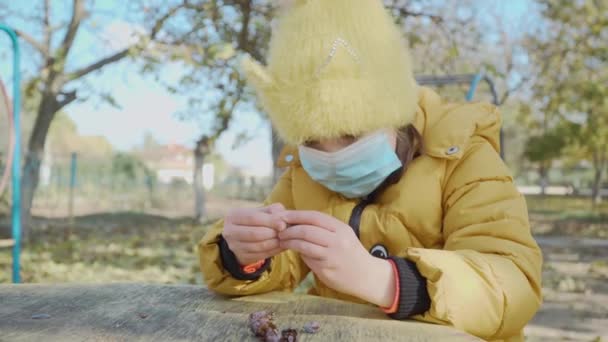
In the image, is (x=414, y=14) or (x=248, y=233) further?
(x=414, y=14)

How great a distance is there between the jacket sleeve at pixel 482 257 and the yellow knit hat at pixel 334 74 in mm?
202

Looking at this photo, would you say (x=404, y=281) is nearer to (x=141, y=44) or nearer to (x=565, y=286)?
(x=565, y=286)

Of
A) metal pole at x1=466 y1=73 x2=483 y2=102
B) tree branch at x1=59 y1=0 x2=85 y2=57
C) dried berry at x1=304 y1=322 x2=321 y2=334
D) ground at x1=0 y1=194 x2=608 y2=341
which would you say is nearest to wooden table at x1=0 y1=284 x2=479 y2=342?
dried berry at x1=304 y1=322 x2=321 y2=334

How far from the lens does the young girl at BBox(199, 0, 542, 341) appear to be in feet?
3.50

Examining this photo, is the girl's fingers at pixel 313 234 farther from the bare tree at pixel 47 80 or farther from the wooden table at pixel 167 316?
the bare tree at pixel 47 80

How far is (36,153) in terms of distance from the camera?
28.5ft

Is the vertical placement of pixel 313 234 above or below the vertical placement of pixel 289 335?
above

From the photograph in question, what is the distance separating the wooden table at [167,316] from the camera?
93 centimetres

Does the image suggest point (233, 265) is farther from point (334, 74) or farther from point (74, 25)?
point (74, 25)

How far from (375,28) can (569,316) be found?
357 centimetres

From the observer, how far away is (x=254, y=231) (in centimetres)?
118

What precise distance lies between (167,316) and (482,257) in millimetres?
565

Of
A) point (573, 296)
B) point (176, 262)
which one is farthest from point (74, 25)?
point (573, 296)

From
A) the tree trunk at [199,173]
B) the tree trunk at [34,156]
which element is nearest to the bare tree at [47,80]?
the tree trunk at [34,156]
